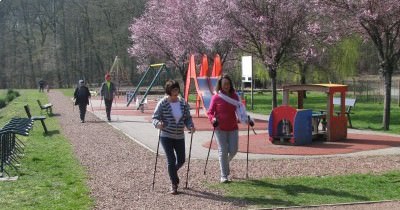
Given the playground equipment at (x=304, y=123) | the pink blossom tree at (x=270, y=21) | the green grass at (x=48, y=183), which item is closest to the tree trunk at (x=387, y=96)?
the playground equipment at (x=304, y=123)

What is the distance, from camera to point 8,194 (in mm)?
8203

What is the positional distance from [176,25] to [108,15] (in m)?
42.8

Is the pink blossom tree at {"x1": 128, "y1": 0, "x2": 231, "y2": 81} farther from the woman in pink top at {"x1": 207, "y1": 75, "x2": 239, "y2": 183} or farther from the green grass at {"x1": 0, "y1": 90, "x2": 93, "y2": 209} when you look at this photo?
the woman in pink top at {"x1": 207, "y1": 75, "x2": 239, "y2": 183}

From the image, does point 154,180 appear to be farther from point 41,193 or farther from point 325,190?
point 325,190

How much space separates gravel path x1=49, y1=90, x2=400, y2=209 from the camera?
301 inches

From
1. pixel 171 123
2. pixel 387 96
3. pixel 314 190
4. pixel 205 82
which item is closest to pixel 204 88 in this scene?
pixel 205 82

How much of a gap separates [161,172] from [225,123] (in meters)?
1.84

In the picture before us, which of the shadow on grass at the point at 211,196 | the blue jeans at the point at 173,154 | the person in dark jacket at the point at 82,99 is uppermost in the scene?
the person in dark jacket at the point at 82,99

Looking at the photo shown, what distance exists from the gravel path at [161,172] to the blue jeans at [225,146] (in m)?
0.40

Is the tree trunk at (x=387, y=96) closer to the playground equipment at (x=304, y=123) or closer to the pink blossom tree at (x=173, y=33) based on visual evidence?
the playground equipment at (x=304, y=123)

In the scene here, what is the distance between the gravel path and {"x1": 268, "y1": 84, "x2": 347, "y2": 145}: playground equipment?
258cm

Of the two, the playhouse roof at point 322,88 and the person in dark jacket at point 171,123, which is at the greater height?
the playhouse roof at point 322,88

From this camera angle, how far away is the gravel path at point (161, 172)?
764cm

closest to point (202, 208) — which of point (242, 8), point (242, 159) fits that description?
point (242, 159)
